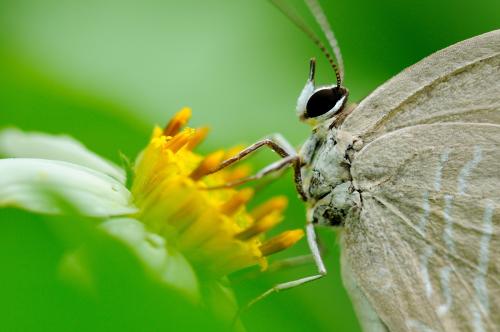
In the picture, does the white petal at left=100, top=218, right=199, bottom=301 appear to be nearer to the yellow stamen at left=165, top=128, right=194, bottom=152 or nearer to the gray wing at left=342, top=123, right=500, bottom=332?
the yellow stamen at left=165, top=128, right=194, bottom=152

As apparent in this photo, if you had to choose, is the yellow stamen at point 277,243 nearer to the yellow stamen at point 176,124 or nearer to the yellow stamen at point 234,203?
the yellow stamen at point 234,203

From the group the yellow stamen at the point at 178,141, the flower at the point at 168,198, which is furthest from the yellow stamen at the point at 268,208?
the yellow stamen at the point at 178,141

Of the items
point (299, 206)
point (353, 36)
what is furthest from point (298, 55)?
point (299, 206)

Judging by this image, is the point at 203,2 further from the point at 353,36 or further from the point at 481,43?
the point at 481,43

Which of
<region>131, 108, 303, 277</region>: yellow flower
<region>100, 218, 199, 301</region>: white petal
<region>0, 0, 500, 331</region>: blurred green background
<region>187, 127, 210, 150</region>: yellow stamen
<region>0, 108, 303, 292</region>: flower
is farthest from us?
<region>0, 0, 500, 331</region>: blurred green background

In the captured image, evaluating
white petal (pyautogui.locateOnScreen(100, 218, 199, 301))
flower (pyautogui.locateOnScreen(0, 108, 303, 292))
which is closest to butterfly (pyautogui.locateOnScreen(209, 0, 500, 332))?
flower (pyautogui.locateOnScreen(0, 108, 303, 292))

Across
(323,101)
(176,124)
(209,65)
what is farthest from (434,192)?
(209,65)

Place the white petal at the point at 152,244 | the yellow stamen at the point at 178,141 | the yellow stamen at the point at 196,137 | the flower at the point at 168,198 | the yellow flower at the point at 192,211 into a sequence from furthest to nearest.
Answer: the yellow stamen at the point at 196,137 < the yellow stamen at the point at 178,141 < the yellow flower at the point at 192,211 < the flower at the point at 168,198 < the white petal at the point at 152,244
